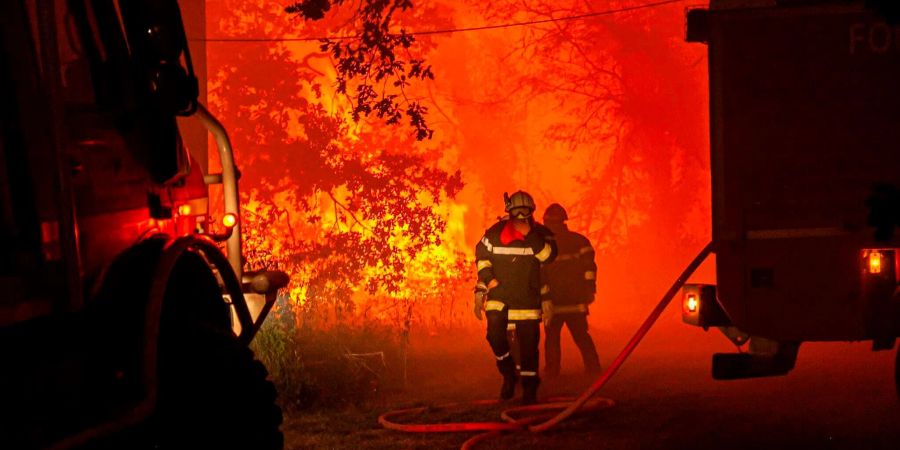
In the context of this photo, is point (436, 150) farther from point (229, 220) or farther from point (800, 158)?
point (229, 220)

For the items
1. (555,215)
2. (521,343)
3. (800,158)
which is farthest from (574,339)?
(800,158)

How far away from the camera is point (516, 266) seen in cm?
1066

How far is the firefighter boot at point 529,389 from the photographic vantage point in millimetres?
10523

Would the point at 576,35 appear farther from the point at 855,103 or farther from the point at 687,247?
the point at 855,103

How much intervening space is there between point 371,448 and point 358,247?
10475 millimetres

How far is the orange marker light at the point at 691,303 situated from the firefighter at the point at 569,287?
380 centimetres

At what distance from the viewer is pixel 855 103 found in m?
8.17

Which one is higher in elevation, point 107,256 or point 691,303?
point 107,256

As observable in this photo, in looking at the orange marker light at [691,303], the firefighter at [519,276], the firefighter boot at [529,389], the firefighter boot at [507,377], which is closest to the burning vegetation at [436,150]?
the firefighter at [519,276]

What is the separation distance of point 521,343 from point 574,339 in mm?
2503

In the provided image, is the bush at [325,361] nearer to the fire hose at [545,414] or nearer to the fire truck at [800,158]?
the fire hose at [545,414]

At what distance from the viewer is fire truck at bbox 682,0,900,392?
8.12 metres

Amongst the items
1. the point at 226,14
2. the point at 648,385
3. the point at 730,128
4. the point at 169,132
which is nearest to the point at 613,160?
the point at 226,14

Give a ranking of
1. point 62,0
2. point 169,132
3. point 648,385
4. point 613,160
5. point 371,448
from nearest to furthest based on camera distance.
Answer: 1. point 62,0
2. point 169,132
3. point 371,448
4. point 648,385
5. point 613,160
